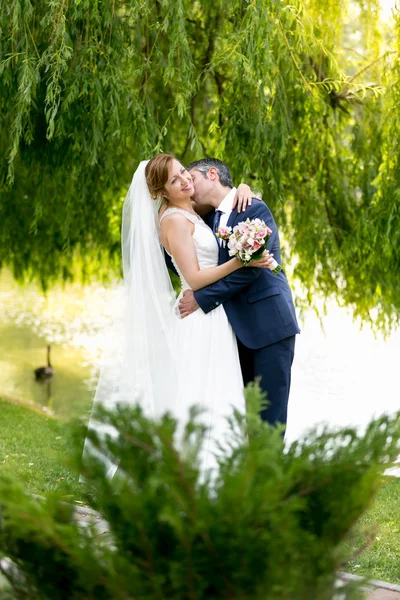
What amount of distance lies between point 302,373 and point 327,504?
8010 mm

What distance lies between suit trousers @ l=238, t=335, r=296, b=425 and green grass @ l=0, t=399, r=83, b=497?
103 centimetres

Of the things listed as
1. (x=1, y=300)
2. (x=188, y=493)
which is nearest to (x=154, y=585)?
(x=188, y=493)

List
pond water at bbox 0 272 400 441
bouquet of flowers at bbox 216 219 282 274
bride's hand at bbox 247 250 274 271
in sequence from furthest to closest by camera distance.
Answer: pond water at bbox 0 272 400 441 < bride's hand at bbox 247 250 274 271 < bouquet of flowers at bbox 216 219 282 274

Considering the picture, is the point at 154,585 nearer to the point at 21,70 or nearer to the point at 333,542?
the point at 333,542

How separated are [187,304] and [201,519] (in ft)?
6.98

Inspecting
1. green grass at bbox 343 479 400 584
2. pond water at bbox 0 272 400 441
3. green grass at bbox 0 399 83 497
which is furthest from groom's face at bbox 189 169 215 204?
pond water at bbox 0 272 400 441

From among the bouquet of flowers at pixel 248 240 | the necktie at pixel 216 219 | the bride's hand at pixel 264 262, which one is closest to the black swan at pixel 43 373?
the necktie at pixel 216 219

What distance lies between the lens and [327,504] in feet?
6.30

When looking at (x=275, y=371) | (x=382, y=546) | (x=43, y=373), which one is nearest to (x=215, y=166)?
(x=275, y=371)

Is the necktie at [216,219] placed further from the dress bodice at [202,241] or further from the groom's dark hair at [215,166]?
the groom's dark hair at [215,166]

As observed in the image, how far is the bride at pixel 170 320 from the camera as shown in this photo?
368 centimetres

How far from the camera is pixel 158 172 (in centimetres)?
368

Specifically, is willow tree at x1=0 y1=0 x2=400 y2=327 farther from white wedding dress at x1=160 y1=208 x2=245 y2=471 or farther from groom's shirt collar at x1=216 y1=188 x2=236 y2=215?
white wedding dress at x1=160 y1=208 x2=245 y2=471

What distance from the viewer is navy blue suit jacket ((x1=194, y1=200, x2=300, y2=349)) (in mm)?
3711
